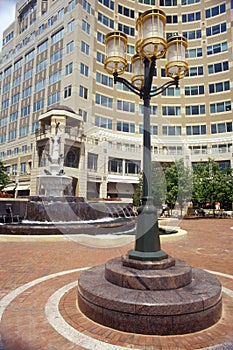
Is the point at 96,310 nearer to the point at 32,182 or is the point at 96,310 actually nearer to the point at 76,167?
the point at 76,167

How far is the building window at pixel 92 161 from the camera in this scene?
35.9 metres

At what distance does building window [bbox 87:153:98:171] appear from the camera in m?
35.9

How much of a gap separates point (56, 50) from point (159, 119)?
67.4 feet

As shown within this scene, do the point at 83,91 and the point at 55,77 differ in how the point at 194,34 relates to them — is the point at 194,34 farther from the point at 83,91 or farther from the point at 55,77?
the point at 55,77

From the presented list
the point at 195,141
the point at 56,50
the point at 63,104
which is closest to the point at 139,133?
the point at 195,141

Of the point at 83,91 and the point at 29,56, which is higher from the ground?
the point at 29,56

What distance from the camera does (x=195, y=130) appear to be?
4509cm

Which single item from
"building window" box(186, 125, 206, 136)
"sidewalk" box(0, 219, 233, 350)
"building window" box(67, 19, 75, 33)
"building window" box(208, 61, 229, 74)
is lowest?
"sidewalk" box(0, 219, 233, 350)

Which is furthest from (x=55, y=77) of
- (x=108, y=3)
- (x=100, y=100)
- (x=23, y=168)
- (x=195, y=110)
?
(x=195, y=110)

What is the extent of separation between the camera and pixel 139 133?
42.4m

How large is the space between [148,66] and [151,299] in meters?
4.37

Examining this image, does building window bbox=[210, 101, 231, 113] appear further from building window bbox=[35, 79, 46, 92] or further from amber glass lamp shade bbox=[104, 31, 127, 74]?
amber glass lamp shade bbox=[104, 31, 127, 74]

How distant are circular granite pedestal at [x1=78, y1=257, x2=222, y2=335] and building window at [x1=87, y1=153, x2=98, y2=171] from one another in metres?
32.1

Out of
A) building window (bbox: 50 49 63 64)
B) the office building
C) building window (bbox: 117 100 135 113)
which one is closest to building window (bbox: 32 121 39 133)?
the office building
